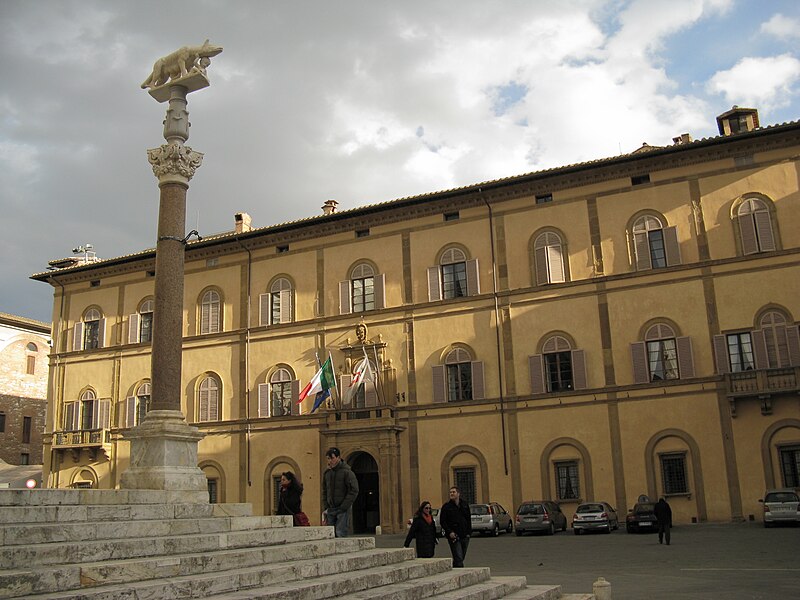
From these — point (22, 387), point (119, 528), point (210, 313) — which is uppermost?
point (210, 313)

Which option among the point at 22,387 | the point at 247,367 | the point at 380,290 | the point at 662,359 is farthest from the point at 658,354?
the point at 22,387

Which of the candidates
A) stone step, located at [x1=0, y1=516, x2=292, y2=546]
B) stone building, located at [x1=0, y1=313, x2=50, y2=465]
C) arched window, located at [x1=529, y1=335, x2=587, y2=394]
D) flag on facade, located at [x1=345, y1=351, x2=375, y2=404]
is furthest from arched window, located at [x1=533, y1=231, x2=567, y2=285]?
stone building, located at [x1=0, y1=313, x2=50, y2=465]

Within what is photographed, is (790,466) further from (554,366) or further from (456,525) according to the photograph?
(456,525)

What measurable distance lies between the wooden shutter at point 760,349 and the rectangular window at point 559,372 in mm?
6307

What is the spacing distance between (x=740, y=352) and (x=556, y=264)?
722 cm

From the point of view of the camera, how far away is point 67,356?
4234 centimetres

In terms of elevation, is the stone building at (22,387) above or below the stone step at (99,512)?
above

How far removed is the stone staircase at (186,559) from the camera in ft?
26.2

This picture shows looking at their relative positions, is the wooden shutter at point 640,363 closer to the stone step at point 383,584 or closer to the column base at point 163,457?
the stone step at point 383,584

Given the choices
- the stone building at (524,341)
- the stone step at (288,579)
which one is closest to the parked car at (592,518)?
the stone building at (524,341)

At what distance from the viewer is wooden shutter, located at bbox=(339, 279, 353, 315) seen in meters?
35.6

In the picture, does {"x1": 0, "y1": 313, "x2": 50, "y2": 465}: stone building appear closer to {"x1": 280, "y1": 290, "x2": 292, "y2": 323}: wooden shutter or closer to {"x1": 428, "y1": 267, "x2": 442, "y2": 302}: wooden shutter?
{"x1": 280, "y1": 290, "x2": 292, "y2": 323}: wooden shutter

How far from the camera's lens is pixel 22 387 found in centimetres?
5484

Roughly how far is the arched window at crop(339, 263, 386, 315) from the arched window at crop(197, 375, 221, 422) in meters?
7.14
